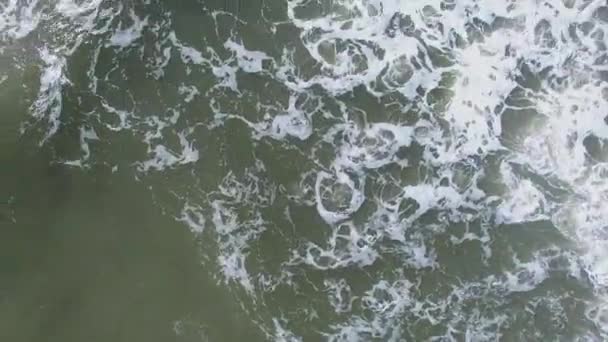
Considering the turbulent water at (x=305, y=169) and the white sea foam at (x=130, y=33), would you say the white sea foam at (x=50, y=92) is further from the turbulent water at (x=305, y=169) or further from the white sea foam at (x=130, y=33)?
the white sea foam at (x=130, y=33)

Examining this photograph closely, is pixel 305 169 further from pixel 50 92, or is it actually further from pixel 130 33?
pixel 50 92

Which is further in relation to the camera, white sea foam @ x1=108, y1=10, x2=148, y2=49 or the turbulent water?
white sea foam @ x1=108, y1=10, x2=148, y2=49

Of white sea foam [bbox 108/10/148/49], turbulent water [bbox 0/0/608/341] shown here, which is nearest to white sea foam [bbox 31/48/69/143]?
turbulent water [bbox 0/0/608/341]

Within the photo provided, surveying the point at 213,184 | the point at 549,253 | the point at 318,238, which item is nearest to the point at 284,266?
the point at 318,238

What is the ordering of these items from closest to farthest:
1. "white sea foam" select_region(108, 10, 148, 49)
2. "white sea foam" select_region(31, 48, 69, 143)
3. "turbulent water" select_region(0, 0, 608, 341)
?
"turbulent water" select_region(0, 0, 608, 341), "white sea foam" select_region(31, 48, 69, 143), "white sea foam" select_region(108, 10, 148, 49)

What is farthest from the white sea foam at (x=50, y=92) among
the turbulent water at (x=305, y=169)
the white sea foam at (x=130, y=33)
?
the white sea foam at (x=130, y=33)

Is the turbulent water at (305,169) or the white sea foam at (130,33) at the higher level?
the white sea foam at (130,33)

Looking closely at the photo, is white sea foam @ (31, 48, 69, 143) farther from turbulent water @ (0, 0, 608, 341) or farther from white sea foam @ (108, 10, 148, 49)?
white sea foam @ (108, 10, 148, 49)

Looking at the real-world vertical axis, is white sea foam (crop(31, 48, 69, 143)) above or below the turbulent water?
above

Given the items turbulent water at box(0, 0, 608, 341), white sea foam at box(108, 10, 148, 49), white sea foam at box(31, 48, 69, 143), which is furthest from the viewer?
white sea foam at box(108, 10, 148, 49)
